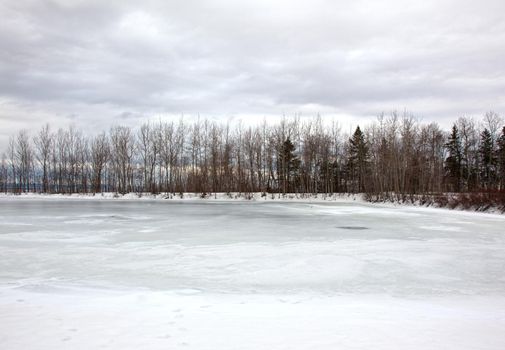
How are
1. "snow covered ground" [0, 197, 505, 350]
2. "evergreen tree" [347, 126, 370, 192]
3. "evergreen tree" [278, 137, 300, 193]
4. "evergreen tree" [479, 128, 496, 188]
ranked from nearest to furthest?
"snow covered ground" [0, 197, 505, 350]
"evergreen tree" [347, 126, 370, 192]
"evergreen tree" [278, 137, 300, 193]
"evergreen tree" [479, 128, 496, 188]

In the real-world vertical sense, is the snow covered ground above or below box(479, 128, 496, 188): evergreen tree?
below

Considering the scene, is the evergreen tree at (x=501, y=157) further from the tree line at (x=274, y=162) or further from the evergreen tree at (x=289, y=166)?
the evergreen tree at (x=289, y=166)

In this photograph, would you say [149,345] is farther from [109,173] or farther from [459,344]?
[109,173]

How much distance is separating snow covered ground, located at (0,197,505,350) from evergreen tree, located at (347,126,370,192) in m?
36.1

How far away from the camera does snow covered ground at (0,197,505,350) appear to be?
358 centimetres

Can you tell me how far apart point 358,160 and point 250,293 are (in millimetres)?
44443

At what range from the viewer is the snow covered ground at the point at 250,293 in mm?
3576

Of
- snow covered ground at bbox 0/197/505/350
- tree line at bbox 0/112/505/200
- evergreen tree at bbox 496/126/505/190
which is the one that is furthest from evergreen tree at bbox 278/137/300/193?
snow covered ground at bbox 0/197/505/350

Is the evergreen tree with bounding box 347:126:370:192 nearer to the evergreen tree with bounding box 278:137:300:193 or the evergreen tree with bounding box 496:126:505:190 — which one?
the evergreen tree with bounding box 278:137:300:193

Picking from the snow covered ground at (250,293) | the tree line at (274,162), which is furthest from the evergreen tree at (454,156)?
the snow covered ground at (250,293)

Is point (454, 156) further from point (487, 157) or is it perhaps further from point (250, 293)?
point (250, 293)

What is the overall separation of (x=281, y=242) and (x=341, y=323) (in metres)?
5.87

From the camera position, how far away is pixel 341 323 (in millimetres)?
3969

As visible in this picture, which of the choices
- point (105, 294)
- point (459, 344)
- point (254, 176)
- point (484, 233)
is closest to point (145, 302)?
point (105, 294)
